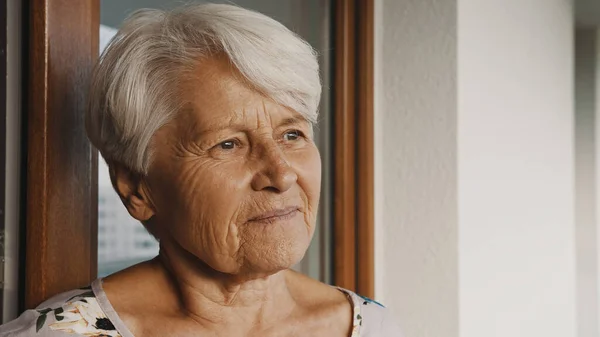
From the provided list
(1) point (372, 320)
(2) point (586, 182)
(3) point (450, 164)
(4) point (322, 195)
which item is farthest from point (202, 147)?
(2) point (586, 182)

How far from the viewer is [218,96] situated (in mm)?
1111

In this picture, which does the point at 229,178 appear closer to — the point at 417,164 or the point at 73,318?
the point at 73,318

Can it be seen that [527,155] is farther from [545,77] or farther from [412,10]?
[412,10]

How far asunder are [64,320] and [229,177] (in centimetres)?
36

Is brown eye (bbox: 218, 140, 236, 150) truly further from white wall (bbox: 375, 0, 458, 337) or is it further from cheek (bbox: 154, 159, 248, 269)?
white wall (bbox: 375, 0, 458, 337)

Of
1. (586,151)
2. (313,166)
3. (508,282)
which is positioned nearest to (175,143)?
(313,166)

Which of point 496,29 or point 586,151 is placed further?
point 586,151

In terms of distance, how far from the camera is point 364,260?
2.08 meters

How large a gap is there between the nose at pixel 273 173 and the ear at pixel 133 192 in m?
0.21

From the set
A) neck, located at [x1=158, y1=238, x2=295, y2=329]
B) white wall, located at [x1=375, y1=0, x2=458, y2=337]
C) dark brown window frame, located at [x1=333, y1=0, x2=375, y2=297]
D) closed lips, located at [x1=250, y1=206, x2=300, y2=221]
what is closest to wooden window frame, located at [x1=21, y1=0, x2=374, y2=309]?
neck, located at [x1=158, y1=238, x2=295, y2=329]

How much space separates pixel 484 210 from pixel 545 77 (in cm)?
81

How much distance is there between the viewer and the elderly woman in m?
1.11

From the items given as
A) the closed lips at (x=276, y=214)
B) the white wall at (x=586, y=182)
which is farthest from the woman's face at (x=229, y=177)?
the white wall at (x=586, y=182)

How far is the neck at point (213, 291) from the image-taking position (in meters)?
1.22
